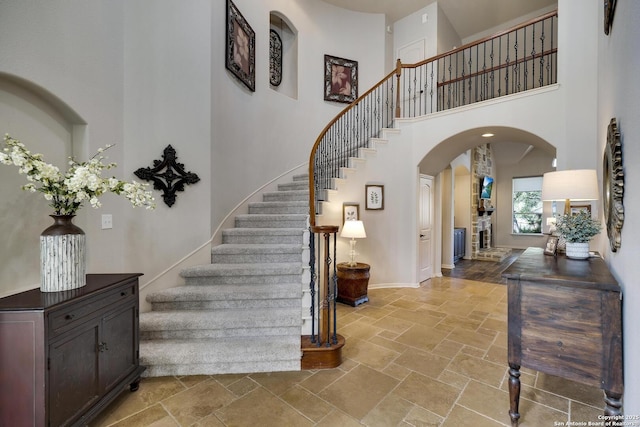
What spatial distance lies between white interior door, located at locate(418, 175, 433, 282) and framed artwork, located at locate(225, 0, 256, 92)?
3424 mm

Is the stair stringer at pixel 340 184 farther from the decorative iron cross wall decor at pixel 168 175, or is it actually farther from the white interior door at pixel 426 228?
the decorative iron cross wall decor at pixel 168 175

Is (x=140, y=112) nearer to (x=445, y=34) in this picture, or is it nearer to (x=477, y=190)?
(x=445, y=34)

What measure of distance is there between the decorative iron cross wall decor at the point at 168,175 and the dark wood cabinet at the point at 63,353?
1.26 metres

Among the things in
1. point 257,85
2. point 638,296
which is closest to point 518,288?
point 638,296

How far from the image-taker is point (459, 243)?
7.65 m

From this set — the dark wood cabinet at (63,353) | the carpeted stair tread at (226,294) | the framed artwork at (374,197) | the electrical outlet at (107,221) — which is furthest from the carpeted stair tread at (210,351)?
the framed artwork at (374,197)

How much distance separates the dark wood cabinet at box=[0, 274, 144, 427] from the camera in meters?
1.51

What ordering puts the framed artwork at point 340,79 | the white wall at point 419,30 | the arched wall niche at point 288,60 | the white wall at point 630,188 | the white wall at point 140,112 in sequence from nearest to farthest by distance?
the white wall at point 630,188, the white wall at point 140,112, the arched wall niche at point 288,60, the framed artwork at point 340,79, the white wall at point 419,30

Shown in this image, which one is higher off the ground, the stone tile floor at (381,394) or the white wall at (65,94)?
the white wall at (65,94)

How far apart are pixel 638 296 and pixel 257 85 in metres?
4.77

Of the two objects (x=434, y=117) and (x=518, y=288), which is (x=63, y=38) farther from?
(x=434, y=117)

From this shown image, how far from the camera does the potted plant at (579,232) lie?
2137 millimetres

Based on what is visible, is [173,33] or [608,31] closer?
[608,31]

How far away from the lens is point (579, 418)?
1887mm
